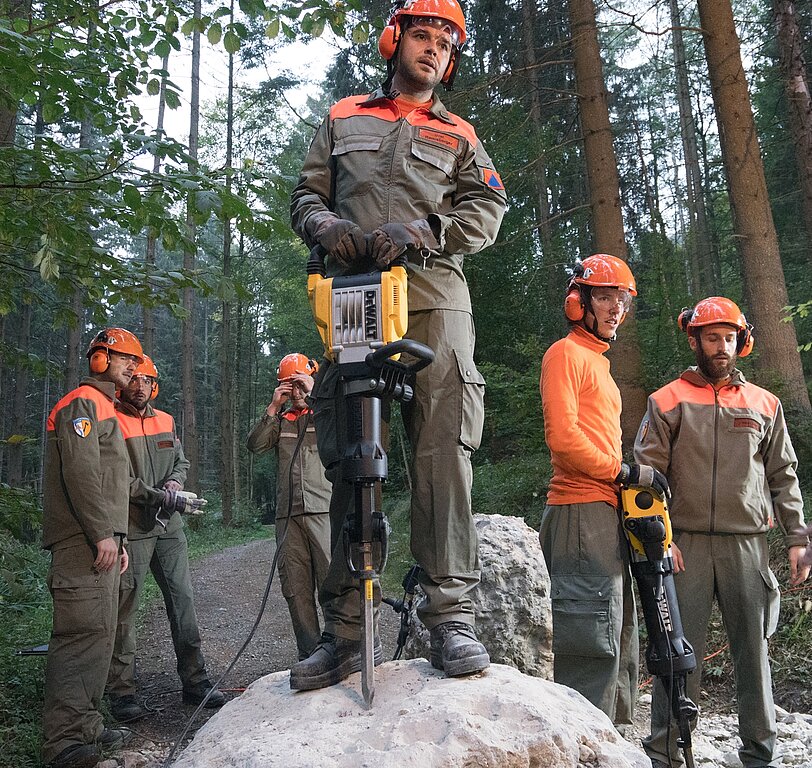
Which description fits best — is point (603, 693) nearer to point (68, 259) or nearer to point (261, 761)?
point (261, 761)

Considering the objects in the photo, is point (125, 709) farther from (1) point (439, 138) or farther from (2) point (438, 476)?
(1) point (439, 138)

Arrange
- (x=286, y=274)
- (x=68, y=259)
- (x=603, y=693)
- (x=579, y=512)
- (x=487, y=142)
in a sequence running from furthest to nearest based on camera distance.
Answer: (x=286, y=274) < (x=487, y=142) < (x=68, y=259) < (x=579, y=512) < (x=603, y=693)

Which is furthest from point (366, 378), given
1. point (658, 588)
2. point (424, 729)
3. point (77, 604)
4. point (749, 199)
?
point (749, 199)

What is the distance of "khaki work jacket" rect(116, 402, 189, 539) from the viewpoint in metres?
6.11

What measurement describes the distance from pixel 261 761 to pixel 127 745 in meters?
3.49

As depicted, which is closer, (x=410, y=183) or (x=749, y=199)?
(x=410, y=183)

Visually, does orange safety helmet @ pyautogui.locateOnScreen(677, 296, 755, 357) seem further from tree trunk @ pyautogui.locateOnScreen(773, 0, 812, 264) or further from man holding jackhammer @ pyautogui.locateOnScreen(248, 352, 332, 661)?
tree trunk @ pyautogui.locateOnScreen(773, 0, 812, 264)

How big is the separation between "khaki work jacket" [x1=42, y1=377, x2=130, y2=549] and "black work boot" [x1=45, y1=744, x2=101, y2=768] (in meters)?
1.25

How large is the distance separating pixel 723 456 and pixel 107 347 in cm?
427

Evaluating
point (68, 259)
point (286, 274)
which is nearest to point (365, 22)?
point (68, 259)

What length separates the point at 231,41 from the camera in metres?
4.72

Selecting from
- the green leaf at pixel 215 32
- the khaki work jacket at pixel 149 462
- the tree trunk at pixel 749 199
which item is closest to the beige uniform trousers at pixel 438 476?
the green leaf at pixel 215 32

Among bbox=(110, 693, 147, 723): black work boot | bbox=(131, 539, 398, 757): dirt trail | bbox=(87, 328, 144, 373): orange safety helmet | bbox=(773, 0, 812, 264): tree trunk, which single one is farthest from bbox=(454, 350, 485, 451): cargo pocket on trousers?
bbox=(773, 0, 812, 264): tree trunk

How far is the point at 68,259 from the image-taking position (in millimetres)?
4730
